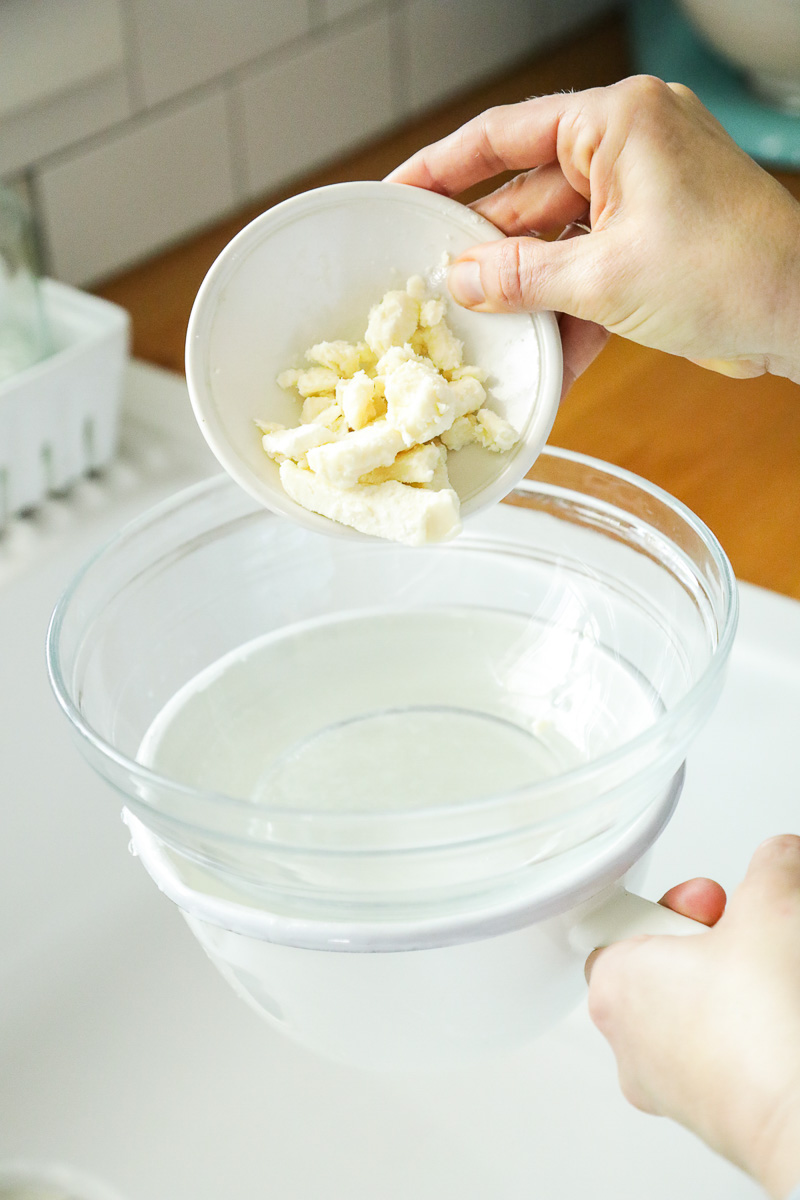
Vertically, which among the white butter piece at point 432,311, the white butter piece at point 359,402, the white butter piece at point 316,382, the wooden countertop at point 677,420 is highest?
the white butter piece at point 432,311

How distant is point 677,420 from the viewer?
85 cm

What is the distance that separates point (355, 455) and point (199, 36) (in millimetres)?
631

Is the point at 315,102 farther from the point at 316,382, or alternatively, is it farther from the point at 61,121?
the point at 316,382

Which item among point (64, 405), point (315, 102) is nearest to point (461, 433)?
point (64, 405)

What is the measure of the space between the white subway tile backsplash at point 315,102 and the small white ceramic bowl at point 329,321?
0.56 metres

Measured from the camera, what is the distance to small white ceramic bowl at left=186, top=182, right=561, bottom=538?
1.53 ft

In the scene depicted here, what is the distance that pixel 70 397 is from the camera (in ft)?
2.48

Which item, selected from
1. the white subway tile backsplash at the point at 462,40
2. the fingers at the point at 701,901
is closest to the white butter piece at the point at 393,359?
the fingers at the point at 701,901

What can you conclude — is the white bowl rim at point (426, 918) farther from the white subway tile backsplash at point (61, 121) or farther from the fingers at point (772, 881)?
the white subway tile backsplash at point (61, 121)

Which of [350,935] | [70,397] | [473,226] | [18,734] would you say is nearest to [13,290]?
[70,397]

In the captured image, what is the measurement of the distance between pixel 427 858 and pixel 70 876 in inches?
16.6

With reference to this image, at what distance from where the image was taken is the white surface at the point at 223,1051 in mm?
644

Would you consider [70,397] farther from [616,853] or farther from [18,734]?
[616,853]

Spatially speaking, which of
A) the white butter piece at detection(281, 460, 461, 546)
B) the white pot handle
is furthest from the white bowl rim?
the white butter piece at detection(281, 460, 461, 546)
